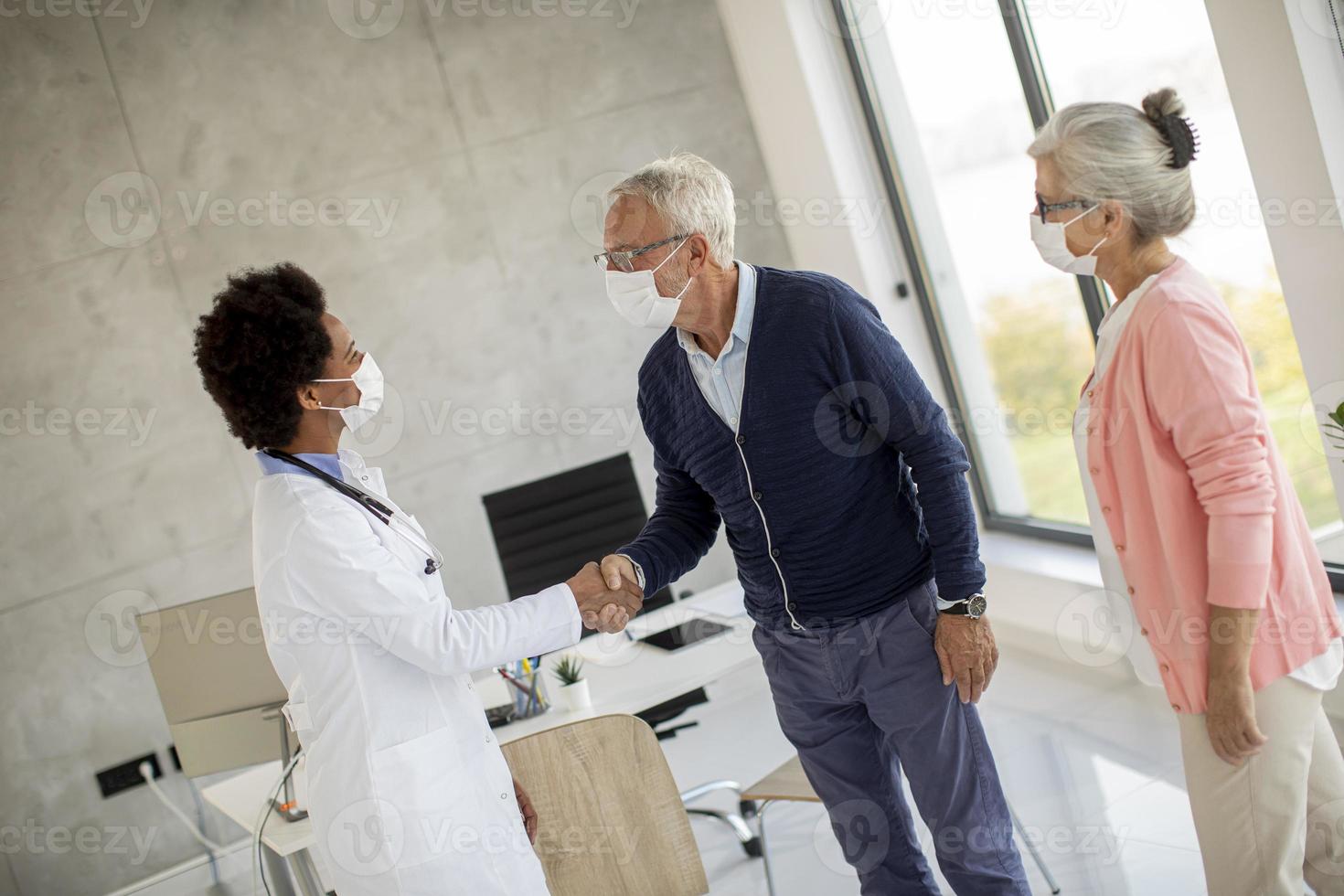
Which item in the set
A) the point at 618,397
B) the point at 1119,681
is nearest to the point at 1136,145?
the point at 1119,681

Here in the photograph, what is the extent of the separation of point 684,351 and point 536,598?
21.2 inches

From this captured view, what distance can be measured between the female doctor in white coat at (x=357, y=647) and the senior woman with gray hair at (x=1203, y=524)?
1.03 metres

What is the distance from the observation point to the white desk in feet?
8.48

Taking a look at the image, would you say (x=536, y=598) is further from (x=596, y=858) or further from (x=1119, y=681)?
(x=1119, y=681)

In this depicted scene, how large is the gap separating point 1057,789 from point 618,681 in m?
1.32

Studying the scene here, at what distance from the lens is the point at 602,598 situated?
7.02ft

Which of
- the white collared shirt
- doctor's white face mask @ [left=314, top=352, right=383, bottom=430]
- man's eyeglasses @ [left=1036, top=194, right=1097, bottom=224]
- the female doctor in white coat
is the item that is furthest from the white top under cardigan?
doctor's white face mask @ [left=314, top=352, right=383, bottom=430]

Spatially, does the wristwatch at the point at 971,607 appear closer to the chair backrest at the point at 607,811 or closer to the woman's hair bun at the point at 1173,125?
the chair backrest at the point at 607,811

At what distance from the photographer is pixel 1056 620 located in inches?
160

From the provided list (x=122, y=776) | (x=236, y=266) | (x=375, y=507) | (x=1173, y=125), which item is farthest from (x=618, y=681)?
(x=236, y=266)

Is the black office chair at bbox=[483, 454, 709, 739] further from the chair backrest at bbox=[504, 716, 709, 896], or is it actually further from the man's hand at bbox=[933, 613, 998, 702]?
the man's hand at bbox=[933, 613, 998, 702]

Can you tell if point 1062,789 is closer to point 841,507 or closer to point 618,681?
point 618,681

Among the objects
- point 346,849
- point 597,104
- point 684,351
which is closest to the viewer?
point 346,849

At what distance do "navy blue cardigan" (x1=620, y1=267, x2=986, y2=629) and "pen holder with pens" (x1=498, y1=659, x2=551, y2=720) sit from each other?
101 cm
